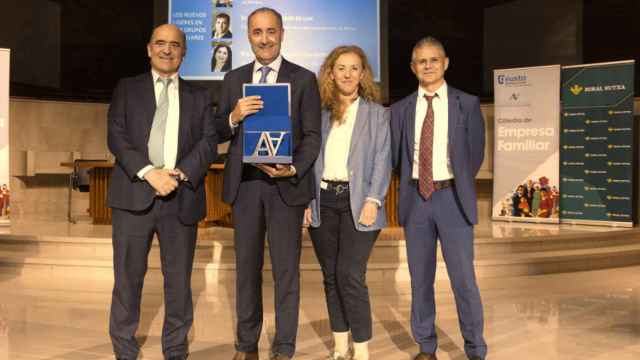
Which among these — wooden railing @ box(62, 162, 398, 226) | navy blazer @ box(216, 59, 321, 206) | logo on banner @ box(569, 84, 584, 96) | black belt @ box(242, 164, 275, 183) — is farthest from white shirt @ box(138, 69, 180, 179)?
logo on banner @ box(569, 84, 584, 96)

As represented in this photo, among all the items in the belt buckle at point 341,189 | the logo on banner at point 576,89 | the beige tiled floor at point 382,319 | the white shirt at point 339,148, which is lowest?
the beige tiled floor at point 382,319

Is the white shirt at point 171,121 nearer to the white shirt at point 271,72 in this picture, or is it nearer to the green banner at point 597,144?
the white shirt at point 271,72

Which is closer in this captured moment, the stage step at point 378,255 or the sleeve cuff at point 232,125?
the sleeve cuff at point 232,125

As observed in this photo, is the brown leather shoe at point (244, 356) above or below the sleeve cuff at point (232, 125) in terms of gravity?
below

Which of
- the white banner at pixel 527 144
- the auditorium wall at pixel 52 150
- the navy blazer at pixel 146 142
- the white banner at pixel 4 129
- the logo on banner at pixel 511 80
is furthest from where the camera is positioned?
the auditorium wall at pixel 52 150

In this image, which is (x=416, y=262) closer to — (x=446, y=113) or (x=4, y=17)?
(x=446, y=113)

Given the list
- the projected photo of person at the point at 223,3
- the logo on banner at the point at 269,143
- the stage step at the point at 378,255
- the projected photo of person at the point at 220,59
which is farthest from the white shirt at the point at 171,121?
the projected photo of person at the point at 223,3

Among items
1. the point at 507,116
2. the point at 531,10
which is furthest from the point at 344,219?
the point at 531,10

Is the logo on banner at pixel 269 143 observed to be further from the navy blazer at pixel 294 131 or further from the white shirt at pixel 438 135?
the white shirt at pixel 438 135

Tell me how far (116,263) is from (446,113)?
5.68 ft

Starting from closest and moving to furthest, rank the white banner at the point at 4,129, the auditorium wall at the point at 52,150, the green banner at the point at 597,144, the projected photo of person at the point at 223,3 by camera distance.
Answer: the white banner at the point at 4,129, the green banner at the point at 597,144, the projected photo of person at the point at 223,3, the auditorium wall at the point at 52,150

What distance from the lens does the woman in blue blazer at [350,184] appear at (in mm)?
3836

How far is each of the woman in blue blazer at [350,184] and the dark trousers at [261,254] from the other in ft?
0.53

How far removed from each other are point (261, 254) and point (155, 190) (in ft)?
1.94
